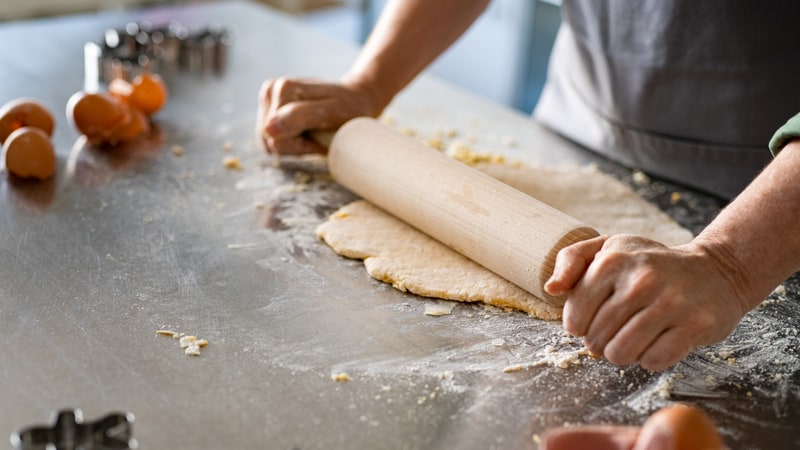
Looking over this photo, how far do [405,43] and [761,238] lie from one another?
802 mm

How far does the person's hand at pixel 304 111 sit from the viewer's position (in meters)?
1.54

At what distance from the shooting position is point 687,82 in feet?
4.89

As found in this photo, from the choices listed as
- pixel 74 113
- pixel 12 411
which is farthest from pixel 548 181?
pixel 12 411

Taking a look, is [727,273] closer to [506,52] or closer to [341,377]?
[341,377]

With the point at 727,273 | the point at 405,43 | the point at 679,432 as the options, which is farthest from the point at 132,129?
the point at 679,432

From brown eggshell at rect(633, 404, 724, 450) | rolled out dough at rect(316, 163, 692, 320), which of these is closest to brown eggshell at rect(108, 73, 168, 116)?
rolled out dough at rect(316, 163, 692, 320)

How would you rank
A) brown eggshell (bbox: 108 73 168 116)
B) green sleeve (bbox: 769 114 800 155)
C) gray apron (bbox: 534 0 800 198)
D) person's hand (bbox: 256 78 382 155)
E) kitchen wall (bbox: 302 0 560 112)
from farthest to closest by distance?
1. kitchen wall (bbox: 302 0 560 112)
2. brown eggshell (bbox: 108 73 168 116)
3. person's hand (bbox: 256 78 382 155)
4. gray apron (bbox: 534 0 800 198)
5. green sleeve (bbox: 769 114 800 155)

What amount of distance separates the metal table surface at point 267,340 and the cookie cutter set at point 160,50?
0.35m

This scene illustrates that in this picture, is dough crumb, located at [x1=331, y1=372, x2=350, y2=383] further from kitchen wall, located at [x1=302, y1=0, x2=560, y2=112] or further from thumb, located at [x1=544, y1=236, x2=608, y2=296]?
kitchen wall, located at [x1=302, y1=0, x2=560, y2=112]

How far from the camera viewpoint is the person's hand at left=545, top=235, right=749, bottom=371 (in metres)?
0.97

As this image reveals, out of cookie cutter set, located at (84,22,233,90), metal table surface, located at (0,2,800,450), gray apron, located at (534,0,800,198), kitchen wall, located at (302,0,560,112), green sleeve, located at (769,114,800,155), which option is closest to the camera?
metal table surface, located at (0,2,800,450)

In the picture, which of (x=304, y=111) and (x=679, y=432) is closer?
(x=679, y=432)

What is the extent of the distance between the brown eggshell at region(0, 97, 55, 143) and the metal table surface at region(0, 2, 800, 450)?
5 centimetres

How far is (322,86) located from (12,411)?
83cm
